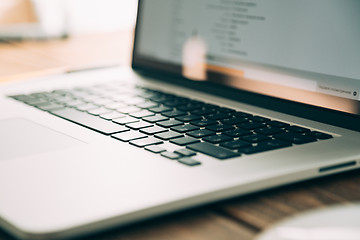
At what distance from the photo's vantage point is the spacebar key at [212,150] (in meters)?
0.49

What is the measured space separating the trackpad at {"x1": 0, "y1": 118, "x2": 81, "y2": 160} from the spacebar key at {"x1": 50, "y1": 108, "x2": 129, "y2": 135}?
0.04m

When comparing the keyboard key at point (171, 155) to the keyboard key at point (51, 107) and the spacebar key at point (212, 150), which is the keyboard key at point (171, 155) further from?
the keyboard key at point (51, 107)

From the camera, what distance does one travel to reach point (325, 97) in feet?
2.11

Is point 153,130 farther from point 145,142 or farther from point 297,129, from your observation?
point 297,129

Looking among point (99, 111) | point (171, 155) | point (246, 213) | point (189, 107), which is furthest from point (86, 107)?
point (246, 213)

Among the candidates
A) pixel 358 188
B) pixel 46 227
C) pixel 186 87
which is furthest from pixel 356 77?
pixel 46 227

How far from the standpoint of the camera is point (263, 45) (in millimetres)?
724

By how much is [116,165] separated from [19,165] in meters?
0.09

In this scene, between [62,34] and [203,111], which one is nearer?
[203,111]

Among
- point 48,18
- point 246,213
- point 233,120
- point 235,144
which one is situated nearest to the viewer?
point 246,213

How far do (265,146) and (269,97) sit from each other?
0.68ft

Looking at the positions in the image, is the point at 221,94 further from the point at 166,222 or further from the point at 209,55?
the point at 166,222

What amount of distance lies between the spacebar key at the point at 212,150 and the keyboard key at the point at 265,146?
2cm

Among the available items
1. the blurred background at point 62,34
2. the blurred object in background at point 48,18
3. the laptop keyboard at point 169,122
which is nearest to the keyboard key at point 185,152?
the laptop keyboard at point 169,122
